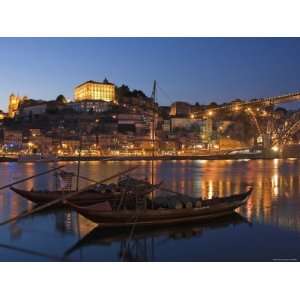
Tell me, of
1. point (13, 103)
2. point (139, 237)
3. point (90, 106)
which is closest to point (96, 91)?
point (90, 106)

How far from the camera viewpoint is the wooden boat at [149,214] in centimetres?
414

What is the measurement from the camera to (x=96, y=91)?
3675 centimetres

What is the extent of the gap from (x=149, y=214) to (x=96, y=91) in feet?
109

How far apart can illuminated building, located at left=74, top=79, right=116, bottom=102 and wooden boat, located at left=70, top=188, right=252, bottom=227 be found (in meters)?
32.5

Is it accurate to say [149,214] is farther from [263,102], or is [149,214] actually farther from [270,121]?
[270,121]

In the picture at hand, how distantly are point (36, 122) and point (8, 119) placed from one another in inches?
153

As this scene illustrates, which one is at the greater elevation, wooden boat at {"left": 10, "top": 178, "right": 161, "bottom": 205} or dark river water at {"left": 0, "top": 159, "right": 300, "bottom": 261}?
wooden boat at {"left": 10, "top": 178, "right": 161, "bottom": 205}

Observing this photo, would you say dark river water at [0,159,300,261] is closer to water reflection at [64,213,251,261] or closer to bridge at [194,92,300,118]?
water reflection at [64,213,251,261]

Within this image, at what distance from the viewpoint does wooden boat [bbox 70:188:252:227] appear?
4.14 meters

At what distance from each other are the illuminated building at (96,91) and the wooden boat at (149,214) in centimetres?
3248

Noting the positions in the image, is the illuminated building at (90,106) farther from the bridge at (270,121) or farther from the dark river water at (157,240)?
the dark river water at (157,240)

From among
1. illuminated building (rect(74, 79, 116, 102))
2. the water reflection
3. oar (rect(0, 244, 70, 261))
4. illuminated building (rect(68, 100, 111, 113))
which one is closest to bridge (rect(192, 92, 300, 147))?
illuminated building (rect(68, 100, 111, 113))

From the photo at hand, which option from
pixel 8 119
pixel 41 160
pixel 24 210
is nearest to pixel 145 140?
pixel 41 160

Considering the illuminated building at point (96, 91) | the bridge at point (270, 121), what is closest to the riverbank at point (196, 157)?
the bridge at point (270, 121)
